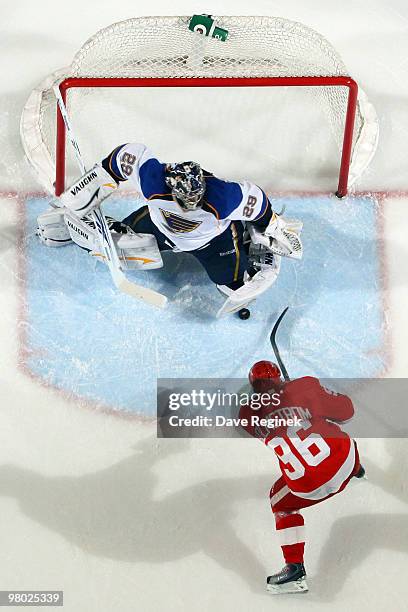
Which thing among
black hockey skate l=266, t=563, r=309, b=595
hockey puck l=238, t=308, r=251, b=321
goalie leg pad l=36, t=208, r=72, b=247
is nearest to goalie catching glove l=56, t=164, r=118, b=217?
goalie leg pad l=36, t=208, r=72, b=247

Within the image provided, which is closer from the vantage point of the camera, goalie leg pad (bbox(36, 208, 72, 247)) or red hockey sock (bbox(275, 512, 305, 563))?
red hockey sock (bbox(275, 512, 305, 563))

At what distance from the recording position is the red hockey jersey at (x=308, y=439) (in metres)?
4.57

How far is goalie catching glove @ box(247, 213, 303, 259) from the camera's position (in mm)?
4953

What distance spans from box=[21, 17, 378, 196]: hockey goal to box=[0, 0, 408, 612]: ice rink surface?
0.09m

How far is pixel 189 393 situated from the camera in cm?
499

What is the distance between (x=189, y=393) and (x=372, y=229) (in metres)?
1.03

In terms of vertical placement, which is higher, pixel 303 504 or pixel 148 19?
pixel 148 19

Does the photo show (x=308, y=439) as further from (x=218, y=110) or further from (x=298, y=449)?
(x=218, y=110)

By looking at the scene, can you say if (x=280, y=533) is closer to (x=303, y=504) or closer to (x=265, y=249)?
(x=303, y=504)

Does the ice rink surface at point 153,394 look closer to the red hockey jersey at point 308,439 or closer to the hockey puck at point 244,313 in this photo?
the hockey puck at point 244,313

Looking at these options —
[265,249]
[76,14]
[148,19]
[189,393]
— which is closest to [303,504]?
[189,393]

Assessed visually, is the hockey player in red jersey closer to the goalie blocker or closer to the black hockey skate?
the black hockey skate

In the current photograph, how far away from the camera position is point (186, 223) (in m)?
4.82

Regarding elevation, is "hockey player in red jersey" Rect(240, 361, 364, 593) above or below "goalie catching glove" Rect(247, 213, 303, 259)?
below
